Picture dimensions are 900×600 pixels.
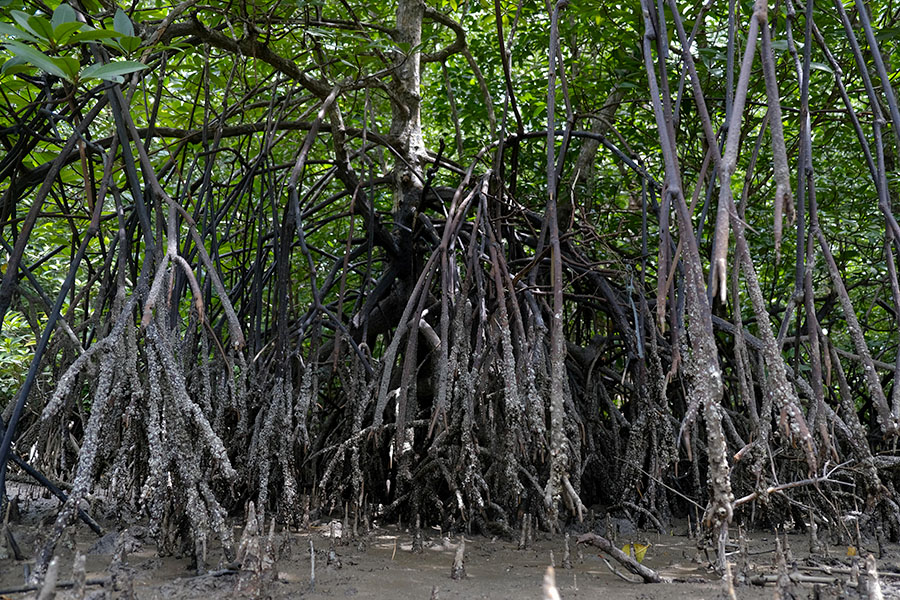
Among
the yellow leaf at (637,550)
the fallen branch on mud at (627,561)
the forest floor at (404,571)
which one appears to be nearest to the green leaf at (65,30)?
the forest floor at (404,571)

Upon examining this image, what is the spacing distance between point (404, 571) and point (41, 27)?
1.71 m

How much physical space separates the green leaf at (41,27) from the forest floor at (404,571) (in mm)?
1188

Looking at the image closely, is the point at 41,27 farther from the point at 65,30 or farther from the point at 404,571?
the point at 404,571

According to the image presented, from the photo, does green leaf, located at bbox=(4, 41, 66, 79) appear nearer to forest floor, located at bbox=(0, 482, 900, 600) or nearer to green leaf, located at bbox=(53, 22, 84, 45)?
green leaf, located at bbox=(53, 22, 84, 45)

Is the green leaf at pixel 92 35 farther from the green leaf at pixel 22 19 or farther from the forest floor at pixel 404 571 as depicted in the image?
the forest floor at pixel 404 571

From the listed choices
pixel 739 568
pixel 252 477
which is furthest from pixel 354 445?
pixel 739 568

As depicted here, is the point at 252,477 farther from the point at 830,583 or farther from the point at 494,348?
the point at 830,583

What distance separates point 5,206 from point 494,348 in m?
1.66

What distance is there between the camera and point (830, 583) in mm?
1965

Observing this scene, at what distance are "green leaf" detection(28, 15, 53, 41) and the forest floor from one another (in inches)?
46.8

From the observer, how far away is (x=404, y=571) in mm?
2203

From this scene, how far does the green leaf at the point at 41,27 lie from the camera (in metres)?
1.52

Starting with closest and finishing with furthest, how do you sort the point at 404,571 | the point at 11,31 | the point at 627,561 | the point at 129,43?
the point at 11,31, the point at 129,43, the point at 627,561, the point at 404,571

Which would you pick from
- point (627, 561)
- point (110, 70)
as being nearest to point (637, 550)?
point (627, 561)
